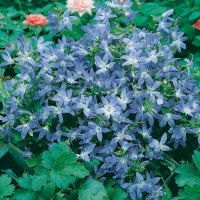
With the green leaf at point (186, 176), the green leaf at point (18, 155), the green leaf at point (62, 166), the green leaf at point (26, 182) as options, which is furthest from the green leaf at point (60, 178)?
the green leaf at point (186, 176)

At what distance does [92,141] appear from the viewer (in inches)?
67.2

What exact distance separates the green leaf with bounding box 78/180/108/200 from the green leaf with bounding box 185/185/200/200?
0.27 metres

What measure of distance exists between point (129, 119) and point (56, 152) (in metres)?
0.29

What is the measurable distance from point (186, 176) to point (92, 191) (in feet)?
1.11

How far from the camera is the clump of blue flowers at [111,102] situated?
1670 mm

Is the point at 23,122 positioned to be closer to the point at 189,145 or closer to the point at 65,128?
the point at 65,128

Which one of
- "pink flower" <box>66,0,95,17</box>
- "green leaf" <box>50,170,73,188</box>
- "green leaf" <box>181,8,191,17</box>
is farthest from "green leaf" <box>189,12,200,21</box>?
"green leaf" <box>50,170,73,188</box>

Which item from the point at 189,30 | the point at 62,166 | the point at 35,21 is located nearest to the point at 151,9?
the point at 189,30

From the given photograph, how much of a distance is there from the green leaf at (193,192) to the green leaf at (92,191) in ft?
0.88

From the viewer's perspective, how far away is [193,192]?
161cm

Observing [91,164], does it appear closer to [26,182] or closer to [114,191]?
[114,191]

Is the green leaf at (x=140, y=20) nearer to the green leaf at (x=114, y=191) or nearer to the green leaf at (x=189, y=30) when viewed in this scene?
the green leaf at (x=189, y=30)

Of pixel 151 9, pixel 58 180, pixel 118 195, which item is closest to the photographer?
pixel 58 180

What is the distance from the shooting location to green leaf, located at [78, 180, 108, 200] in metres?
1.59
